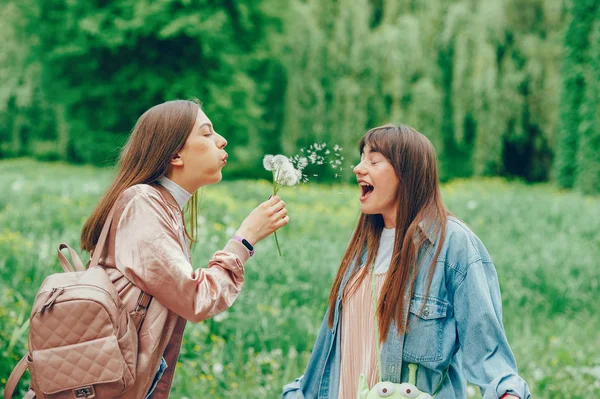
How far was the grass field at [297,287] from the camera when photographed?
4303mm

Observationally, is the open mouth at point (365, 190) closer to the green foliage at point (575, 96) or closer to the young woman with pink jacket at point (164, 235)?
the young woman with pink jacket at point (164, 235)

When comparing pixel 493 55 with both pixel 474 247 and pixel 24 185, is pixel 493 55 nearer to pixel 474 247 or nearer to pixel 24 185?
pixel 24 185

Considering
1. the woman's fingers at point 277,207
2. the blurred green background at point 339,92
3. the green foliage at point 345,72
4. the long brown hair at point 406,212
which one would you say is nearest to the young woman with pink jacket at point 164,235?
the woman's fingers at point 277,207

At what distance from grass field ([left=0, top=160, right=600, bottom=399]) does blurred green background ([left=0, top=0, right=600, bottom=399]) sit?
0.07m

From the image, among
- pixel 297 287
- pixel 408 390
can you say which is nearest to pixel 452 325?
pixel 408 390

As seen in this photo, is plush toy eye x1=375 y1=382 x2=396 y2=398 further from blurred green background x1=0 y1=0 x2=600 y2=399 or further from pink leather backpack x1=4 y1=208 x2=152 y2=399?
blurred green background x1=0 y1=0 x2=600 y2=399

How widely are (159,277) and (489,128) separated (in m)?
15.9

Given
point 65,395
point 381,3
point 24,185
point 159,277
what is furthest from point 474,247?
point 381,3

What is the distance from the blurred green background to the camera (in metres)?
9.20

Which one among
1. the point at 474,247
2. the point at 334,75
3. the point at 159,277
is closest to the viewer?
the point at 159,277

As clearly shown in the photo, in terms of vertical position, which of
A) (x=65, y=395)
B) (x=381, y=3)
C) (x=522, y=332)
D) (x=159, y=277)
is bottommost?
(x=522, y=332)

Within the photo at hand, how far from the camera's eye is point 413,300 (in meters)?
2.12

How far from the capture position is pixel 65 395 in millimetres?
1932

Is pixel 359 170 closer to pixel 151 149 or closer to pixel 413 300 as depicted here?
pixel 413 300
